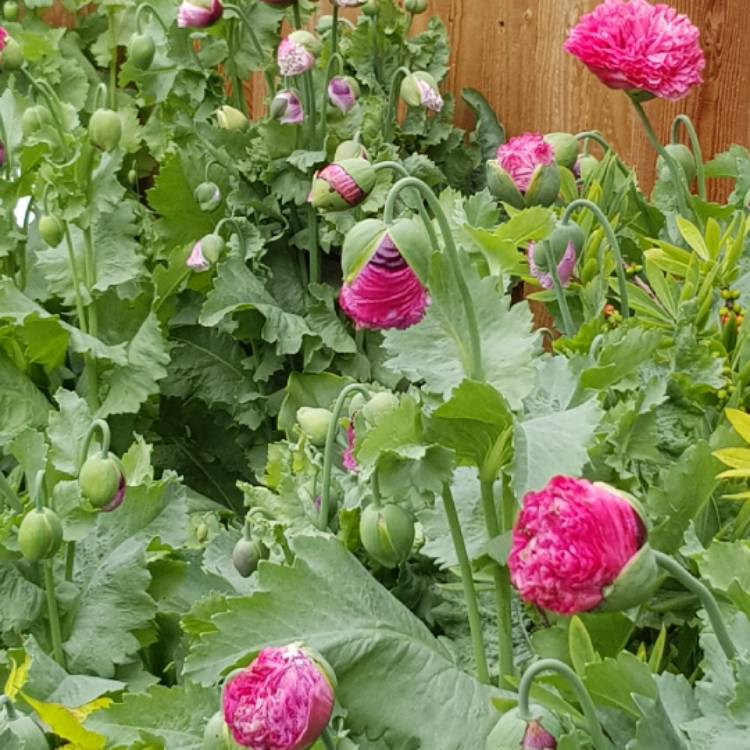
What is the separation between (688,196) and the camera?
1621 millimetres

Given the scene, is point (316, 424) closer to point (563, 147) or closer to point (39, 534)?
point (39, 534)

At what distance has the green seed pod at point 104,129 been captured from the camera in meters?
1.79

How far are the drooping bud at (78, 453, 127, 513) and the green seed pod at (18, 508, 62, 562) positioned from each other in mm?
60

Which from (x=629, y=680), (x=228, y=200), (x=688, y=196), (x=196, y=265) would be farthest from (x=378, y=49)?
(x=629, y=680)

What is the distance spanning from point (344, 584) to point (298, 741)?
200 millimetres

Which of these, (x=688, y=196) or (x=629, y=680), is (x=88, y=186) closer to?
(x=688, y=196)

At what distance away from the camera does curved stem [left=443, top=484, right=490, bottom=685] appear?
1.00 metres

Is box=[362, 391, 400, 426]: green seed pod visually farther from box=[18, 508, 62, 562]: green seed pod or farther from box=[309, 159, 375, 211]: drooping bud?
box=[18, 508, 62, 562]: green seed pod

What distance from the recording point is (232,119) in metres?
2.23

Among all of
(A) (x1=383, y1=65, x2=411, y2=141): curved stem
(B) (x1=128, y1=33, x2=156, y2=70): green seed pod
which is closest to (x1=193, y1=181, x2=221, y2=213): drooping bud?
(B) (x1=128, y1=33, x2=156, y2=70): green seed pod

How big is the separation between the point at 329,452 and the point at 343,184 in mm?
258

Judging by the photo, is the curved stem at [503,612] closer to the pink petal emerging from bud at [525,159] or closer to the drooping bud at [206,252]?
the pink petal emerging from bud at [525,159]

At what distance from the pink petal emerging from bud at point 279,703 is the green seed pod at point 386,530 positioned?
21 centimetres

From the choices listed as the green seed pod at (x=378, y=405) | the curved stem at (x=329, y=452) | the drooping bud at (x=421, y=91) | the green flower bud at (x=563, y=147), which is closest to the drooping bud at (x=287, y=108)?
the drooping bud at (x=421, y=91)
